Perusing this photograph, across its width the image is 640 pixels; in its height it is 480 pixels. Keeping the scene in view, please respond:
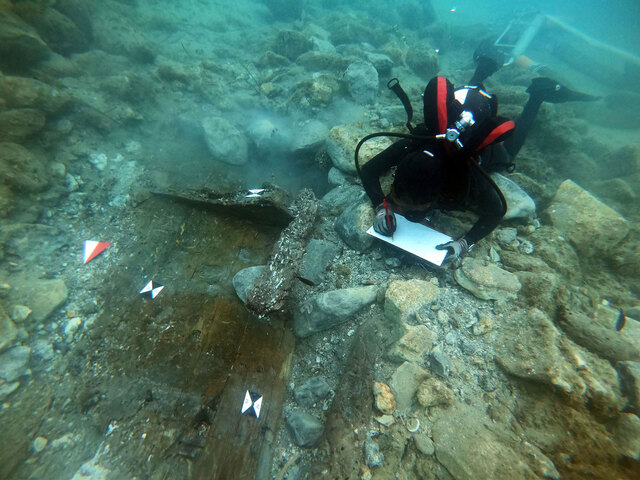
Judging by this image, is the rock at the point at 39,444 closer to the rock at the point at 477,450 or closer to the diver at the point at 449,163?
the rock at the point at 477,450

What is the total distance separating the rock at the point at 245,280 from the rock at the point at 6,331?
87.6 inches

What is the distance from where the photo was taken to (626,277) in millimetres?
3146

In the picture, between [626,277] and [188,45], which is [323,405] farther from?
[188,45]

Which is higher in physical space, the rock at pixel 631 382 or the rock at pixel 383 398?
the rock at pixel 631 382

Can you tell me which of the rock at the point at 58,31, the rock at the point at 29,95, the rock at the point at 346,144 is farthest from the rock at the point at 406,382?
the rock at the point at 58,31

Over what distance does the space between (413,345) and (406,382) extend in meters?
0.31

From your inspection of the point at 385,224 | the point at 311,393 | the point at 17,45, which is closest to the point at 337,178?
the point at 385,224

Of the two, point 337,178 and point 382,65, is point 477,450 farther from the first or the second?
point 382,65

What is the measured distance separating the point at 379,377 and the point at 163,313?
2359 mm

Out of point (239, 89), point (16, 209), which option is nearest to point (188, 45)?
point (239, 89)

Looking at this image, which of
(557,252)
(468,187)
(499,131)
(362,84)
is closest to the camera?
(499,131)

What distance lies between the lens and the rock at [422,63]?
887 centimetres

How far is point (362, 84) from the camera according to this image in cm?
557

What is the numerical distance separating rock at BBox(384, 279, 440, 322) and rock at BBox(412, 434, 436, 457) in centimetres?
88
